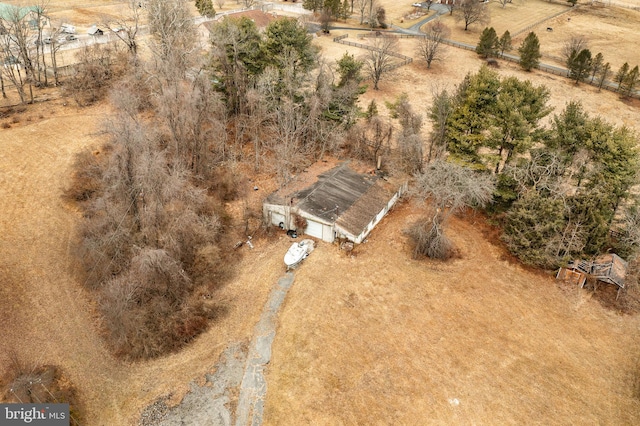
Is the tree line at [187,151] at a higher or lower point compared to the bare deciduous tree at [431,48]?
lower

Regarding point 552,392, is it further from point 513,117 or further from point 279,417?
point 513,117

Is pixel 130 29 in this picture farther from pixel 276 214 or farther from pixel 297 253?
pixel 297 253

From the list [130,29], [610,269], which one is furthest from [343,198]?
[130,29]

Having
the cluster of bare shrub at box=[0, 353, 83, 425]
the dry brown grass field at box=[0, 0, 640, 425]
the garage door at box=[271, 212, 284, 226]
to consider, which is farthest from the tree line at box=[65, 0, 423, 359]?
the garage door at box=[271, 212, 284, 226]

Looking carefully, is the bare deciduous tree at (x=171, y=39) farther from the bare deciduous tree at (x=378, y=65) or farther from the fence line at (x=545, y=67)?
the fence line at (x=545, y=67)

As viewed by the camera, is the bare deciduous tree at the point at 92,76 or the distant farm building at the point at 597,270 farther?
the bare deciduous tree at the point at 92,76

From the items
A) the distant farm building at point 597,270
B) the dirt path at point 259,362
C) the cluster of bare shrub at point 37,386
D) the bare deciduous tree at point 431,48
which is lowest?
the cluster of bare shrub at point 37,386

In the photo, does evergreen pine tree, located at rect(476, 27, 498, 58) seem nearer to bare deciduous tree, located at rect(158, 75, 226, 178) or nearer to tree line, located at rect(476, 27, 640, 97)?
tree line, located at rect(476, 27, 640, 97)

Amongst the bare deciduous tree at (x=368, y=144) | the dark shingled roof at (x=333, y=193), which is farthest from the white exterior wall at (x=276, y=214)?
the bare deciduous tree at (x=368, y=144)

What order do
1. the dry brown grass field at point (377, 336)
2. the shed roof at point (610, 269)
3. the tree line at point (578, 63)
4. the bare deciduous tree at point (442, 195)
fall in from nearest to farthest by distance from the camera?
the dry brown grass field at point (377, 336) < the shed roof at point (610, 269) < the bare deciduous tree at point (442, 195) < the tree line at point (578, 63)
